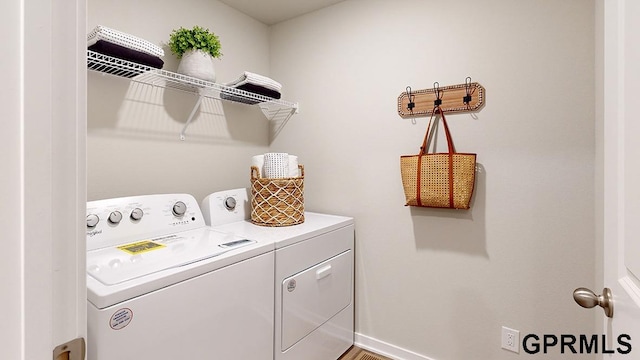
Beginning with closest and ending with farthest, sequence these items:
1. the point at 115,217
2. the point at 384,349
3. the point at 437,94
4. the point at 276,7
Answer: the point at 115,217
the point at 437,94
the point at 384,349
the point at 276,7

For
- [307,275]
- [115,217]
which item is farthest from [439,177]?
[115,217]

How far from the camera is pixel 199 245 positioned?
52.2 inches

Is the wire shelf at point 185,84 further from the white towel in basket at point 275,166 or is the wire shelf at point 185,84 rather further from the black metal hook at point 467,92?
the black metal hook at point 467,92

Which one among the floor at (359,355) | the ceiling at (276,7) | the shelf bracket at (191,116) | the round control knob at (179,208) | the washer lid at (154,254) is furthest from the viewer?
the ceiling at (276,7)

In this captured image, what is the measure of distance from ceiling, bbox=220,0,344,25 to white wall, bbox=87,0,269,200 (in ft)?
0.19

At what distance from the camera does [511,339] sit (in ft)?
5.12

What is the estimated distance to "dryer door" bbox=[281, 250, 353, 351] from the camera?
1.48m

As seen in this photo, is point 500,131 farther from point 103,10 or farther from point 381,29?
point 103,10

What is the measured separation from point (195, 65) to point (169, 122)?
37cm

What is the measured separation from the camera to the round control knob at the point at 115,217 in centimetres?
132

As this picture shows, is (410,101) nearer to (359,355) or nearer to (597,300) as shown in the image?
(597,300)

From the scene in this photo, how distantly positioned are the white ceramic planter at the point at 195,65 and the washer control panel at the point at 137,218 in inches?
26.3

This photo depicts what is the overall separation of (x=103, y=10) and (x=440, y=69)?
1.75 metres

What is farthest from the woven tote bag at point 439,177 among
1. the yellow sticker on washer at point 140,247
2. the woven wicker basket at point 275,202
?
the yellow sticker on washer at point 140,247
